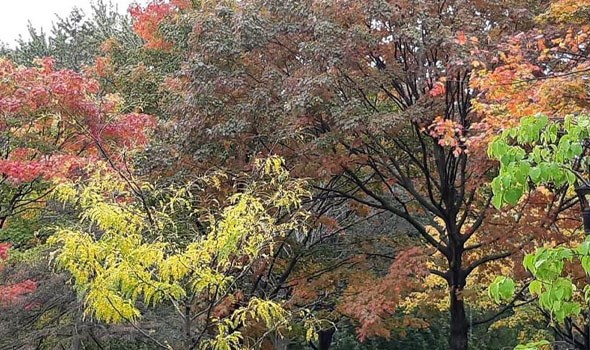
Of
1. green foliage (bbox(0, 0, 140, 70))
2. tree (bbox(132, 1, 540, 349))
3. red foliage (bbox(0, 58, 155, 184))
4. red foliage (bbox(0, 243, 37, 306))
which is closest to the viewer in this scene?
red foliage (bbox(0, 243, 37, 306))

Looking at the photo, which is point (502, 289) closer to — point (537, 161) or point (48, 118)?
point (537, 161)

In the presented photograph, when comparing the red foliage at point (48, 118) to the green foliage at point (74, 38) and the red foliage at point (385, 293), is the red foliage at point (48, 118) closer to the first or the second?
the red foliage at point (385, 293)


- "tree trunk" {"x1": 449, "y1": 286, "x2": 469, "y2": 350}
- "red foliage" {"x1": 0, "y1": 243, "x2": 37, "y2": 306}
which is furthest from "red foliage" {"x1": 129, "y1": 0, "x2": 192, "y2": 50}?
"tree trunk" {"x1": 449, "y1": 286, "x2": 469, "y2": 350}

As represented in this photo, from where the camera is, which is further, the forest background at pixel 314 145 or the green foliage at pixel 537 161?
the forest background at pixel 314 145

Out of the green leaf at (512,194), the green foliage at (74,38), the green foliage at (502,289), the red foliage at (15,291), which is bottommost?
the green foliage at (502,289)

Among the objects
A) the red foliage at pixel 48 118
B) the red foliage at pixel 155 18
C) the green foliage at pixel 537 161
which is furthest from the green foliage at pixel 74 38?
the green foliage at pixel 537 161

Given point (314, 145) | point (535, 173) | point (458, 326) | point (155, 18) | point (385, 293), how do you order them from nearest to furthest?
point (535, 173) < point (314, 145) < point (385, 293) < point (458, 326) < point (155, 18)

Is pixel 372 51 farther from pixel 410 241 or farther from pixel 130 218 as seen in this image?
pixel 130 218

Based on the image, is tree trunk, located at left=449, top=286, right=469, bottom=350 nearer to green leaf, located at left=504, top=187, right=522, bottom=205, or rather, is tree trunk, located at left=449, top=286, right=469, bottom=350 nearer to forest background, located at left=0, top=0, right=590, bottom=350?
forest background, located at left=0, top=0, right=590, bottom=350

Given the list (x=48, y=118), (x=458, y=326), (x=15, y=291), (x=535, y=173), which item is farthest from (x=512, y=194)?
(x=48, y=118)

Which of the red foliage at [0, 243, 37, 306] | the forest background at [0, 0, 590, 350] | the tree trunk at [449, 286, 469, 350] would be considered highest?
the forest background at [0, 0, 590, 350]

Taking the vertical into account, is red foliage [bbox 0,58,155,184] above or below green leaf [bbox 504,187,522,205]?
above

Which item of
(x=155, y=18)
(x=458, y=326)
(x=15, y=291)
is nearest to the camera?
(x=15, y=291)

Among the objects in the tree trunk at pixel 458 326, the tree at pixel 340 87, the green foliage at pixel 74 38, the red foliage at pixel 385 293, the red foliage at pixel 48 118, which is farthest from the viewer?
the green foliage at pixel 74 38
